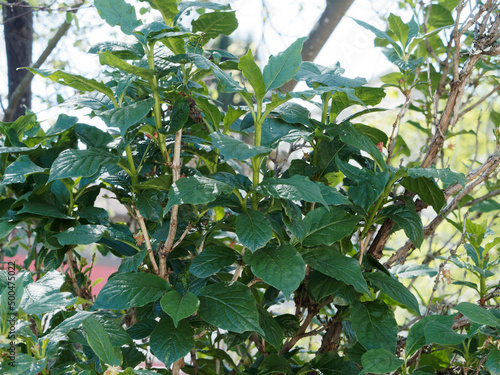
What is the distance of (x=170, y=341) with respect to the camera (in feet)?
2.62

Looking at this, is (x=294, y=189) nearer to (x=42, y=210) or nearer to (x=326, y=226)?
(x=326, y=226)

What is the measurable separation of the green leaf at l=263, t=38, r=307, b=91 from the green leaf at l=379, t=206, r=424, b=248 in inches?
14.2

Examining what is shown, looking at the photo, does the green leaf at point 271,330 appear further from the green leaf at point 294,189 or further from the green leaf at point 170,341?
the green leaf at point 294,189

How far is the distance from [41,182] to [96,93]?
0.24 meters

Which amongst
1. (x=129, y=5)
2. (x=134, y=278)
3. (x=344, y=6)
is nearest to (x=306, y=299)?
(x=134, y=278)

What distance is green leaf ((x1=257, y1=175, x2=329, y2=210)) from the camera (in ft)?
2.38

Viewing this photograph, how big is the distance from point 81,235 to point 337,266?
1.57 feet

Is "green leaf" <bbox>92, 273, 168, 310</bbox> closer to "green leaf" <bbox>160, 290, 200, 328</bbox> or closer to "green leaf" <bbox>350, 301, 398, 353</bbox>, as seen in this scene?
"green leaf" <bbox>160, 290, 200, 328</bbox>

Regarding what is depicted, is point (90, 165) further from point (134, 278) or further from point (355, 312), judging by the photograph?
point (355, 312)

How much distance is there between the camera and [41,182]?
101cm

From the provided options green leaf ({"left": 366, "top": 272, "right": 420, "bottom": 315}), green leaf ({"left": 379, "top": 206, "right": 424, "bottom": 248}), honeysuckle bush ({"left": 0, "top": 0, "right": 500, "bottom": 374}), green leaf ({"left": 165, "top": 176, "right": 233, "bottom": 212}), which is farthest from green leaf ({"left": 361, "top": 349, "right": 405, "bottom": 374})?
green leaf ({"left": 165, "top": 176, "right": 233, "bottom": 212})

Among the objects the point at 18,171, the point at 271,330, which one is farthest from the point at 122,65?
the point at 271,330

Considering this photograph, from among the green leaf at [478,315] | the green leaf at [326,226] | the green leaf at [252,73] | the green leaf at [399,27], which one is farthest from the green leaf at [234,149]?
the green leaf at [399,27]

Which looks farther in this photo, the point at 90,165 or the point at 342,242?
the point at 342,242
